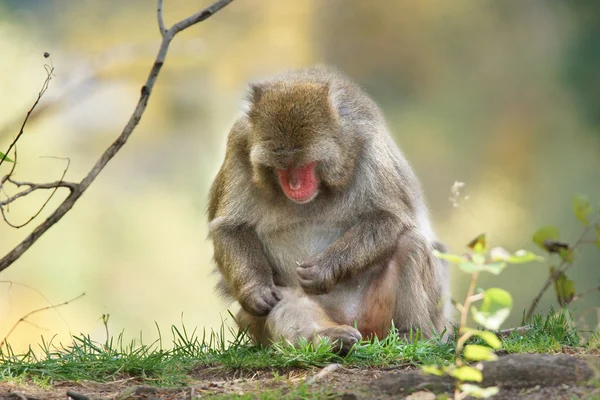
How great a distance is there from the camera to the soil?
4.26m

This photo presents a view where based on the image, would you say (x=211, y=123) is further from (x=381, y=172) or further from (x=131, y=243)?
(x=381, y=172)

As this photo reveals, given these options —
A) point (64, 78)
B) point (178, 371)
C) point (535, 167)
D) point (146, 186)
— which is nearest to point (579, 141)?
point (535, 167)

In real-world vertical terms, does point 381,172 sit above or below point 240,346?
above

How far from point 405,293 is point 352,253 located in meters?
0.48

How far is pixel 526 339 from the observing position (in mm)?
5539

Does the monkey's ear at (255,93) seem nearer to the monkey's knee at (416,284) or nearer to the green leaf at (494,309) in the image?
the monkey's knee at (416,284)

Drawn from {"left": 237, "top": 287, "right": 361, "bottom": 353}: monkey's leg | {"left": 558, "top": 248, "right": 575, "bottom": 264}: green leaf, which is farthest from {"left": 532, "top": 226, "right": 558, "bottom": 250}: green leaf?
{"left": 237, "top": 287, "right": 361, "bottom": 353}: monkey's leg

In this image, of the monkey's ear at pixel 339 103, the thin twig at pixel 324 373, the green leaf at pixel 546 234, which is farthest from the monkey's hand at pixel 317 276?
the green leaf at pixel 546 234

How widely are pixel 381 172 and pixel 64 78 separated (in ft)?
28.1

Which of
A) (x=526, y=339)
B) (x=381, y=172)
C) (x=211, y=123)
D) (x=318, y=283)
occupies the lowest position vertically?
(x=526, y=339)

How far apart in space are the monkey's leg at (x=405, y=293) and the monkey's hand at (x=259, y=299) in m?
0.67

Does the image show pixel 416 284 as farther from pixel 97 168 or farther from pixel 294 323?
pixel 97 168

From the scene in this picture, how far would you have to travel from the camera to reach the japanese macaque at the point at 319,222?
5.80 meters

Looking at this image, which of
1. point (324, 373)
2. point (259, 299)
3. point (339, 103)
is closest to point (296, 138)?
point (339, 103)
